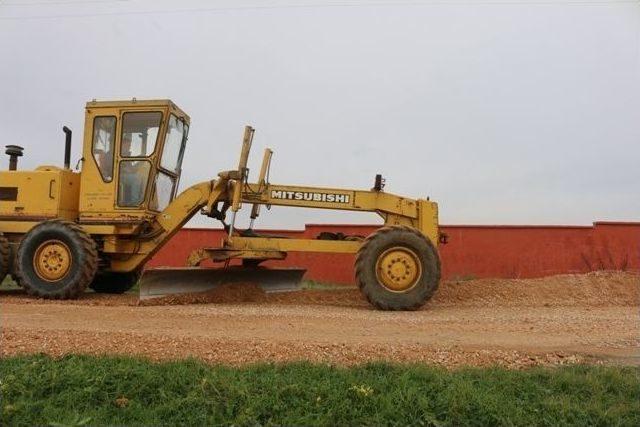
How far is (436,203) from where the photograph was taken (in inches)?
377

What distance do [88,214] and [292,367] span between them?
6.74 metres

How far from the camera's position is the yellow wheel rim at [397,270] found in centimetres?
870

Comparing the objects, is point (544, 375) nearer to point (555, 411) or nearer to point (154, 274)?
point (555, 411)

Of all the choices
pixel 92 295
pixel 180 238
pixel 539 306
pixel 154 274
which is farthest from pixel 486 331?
pixel 180 238

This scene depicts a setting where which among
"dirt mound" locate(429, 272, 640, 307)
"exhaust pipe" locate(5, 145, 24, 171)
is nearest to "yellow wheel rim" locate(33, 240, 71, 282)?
"exhaust pipe" locate(5, 145, 24, 171)

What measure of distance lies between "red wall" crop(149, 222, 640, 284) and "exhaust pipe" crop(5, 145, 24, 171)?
6.88m

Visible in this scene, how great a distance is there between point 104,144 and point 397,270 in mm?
5648

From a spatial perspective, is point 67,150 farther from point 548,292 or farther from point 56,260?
point 548,292

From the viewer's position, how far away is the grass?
157 inches

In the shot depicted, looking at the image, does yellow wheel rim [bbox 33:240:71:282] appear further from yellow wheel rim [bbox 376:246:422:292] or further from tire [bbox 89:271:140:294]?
yellow wheel rim [bbox 376:246:422:292]

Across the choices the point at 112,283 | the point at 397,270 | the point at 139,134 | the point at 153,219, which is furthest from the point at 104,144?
the point at 397,270

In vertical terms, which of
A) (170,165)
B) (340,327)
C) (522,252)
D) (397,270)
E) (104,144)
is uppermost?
(104,144)

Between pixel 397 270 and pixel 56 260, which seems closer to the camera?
pixel 397 270

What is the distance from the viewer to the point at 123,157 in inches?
394
